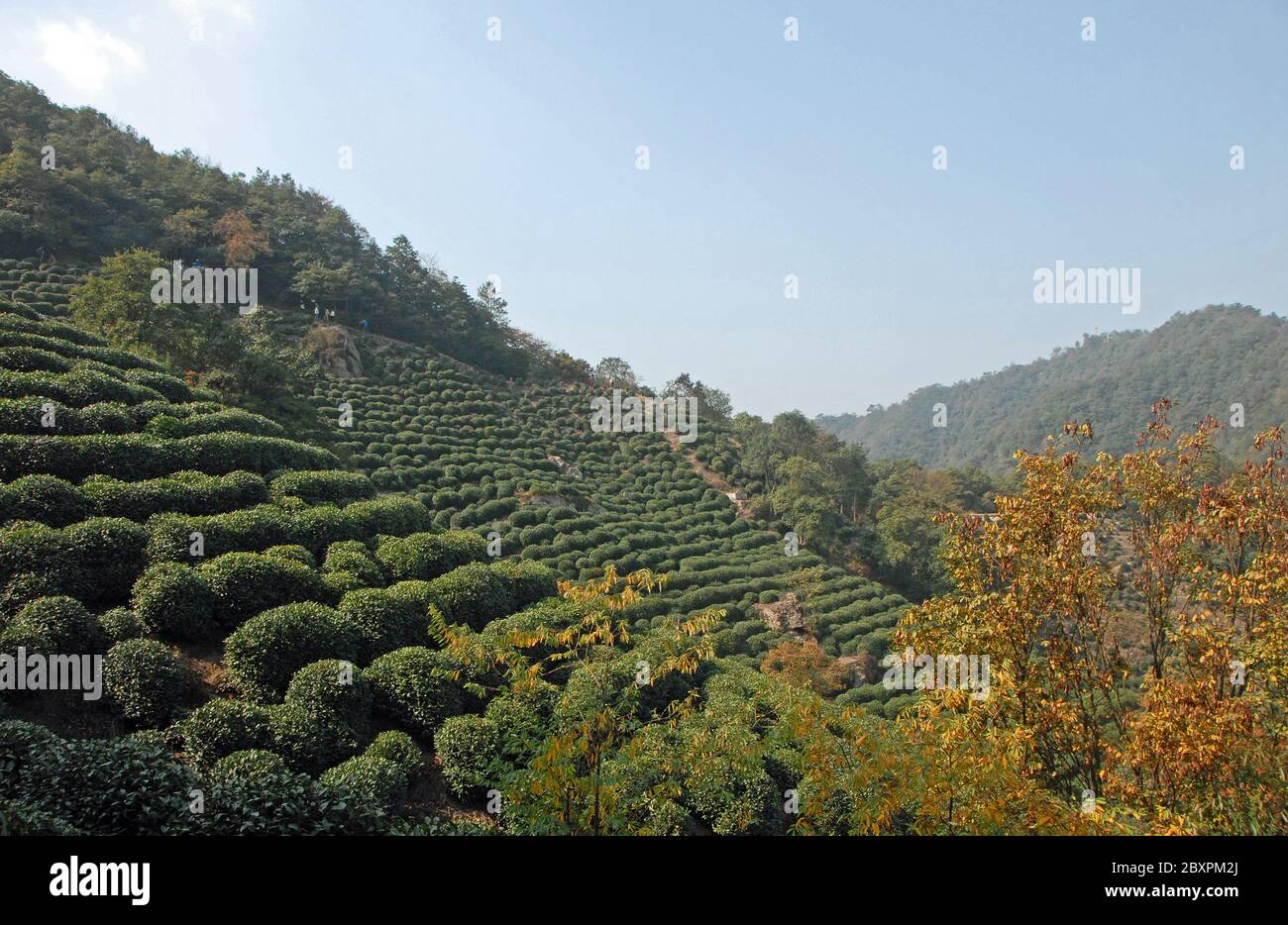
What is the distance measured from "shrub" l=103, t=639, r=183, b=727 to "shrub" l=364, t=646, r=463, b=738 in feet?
6.50

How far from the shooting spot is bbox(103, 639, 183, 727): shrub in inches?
301

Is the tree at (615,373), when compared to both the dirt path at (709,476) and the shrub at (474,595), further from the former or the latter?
the shrub at (474,595)

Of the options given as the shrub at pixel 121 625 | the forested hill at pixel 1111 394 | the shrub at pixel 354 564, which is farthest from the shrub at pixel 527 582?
the forested hill at pixel 1111 394

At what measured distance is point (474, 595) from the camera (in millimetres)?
10922

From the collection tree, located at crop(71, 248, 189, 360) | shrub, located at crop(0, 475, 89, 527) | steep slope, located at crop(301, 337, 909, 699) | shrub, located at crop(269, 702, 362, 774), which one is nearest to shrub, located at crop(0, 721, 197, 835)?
shrub, located at crop(269, 702, 362, 774)

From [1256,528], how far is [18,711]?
12620 millimetres

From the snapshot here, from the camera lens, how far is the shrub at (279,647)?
845 centimetres

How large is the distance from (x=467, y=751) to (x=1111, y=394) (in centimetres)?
12199

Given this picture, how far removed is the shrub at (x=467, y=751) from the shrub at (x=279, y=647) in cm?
174

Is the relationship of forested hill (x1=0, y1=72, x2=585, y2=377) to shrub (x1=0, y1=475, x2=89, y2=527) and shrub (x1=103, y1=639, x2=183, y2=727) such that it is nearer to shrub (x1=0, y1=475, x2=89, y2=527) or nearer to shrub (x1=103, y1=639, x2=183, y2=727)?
shrub (x1=0, y1=475, x2=89, y2=527)

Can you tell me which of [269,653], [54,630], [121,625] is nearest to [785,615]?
[269,653]

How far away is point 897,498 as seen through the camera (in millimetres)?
46344
